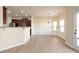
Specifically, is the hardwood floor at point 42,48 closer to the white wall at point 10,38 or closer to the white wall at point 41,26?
the white wall at point 10,38

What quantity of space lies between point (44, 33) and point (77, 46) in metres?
9.26

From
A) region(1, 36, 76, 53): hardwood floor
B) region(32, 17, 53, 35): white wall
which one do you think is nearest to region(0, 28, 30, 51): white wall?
region(1, 36, 76, 53): hardwood floor

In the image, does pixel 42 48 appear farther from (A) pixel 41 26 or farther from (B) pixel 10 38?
(A) pixel 41 26

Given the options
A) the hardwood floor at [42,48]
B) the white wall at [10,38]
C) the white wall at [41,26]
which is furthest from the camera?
the white wall at [41,26]

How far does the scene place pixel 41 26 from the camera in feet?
49.7

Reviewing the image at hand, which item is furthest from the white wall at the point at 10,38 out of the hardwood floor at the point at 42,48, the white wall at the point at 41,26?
the white wall at the point at 41,26

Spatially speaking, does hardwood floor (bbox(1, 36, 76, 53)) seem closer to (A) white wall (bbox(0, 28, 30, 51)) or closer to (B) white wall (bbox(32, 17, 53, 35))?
(A) white wall (bbox(0, 28, 30, 51))

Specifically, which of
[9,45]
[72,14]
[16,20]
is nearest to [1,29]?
[9,45]

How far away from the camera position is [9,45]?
19.6 feet

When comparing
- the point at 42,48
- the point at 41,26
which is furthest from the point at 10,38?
the point at 41,26

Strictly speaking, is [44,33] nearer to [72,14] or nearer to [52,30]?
[52,30]

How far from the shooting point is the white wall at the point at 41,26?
15000 millimetres

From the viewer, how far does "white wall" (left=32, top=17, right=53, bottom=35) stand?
15.0 m

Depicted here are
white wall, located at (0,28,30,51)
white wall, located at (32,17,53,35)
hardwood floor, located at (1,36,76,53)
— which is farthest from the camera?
white wall, located at (32,17,53,35)
